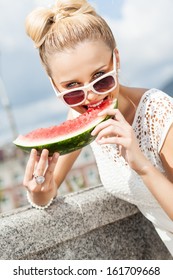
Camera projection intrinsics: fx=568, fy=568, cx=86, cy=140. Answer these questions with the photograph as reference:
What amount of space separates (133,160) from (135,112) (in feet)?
2.14

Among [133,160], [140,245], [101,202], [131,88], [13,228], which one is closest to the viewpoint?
[133,160]

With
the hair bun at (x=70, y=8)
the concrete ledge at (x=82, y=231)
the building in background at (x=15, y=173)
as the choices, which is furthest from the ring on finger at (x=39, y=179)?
the building in background at (x=15, y=173)

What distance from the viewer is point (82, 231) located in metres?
3.58

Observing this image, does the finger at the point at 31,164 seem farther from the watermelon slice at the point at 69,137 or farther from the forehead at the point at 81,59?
the forehead at the point at 81,59

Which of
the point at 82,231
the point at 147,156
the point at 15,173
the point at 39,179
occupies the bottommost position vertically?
the point at 15,173

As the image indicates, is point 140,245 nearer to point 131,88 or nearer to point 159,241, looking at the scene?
point 159,241

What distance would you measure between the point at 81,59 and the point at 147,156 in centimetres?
73

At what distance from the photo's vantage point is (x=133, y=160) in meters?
2.76

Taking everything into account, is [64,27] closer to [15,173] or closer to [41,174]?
[41,174]

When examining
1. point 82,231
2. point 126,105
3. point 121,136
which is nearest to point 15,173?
point 82,231

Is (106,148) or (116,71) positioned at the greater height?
(116,71)

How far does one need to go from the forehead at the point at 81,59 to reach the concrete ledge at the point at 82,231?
2.87ft

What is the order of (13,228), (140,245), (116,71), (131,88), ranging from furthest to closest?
(140,245), (131,88), (13,228), (116,71)

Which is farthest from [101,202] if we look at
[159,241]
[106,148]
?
[159,241]
